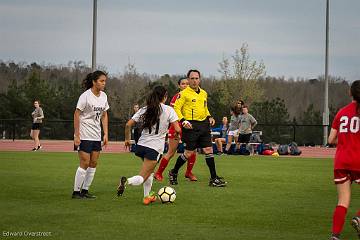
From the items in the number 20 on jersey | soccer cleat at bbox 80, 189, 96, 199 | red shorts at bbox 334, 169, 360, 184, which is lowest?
soccer cleat at bbox 80, 189, 96, 199

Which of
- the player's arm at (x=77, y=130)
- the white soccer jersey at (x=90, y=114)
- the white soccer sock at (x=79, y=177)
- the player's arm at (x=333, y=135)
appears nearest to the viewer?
the player's arm at (x=333, y=135)

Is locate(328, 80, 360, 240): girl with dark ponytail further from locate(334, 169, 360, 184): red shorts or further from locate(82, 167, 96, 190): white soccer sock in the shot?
locate(82, 167, 96, 190): white soccer sock

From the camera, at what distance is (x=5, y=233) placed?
29.8ft

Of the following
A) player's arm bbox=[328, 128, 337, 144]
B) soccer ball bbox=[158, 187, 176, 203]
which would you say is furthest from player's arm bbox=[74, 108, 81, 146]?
player's arm bbox=[328, 128, 337, 144]

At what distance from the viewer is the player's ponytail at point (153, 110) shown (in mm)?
12312

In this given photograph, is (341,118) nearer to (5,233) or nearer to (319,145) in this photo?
(5,233)

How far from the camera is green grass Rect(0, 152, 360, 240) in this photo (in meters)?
9.54

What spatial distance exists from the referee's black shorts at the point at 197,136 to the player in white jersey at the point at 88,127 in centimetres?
308

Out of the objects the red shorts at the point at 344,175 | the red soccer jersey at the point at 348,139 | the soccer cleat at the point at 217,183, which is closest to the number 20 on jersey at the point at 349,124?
the red soccer jersey at the point at 348,139

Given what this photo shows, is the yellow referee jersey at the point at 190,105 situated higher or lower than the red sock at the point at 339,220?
higher

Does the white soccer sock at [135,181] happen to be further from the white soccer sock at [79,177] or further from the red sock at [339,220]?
the red sock at [339,220]

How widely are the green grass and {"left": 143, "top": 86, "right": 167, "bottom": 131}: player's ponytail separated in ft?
4.38

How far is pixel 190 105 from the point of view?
16.0 metres

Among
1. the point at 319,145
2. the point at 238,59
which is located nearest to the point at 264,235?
the point at 319,145
